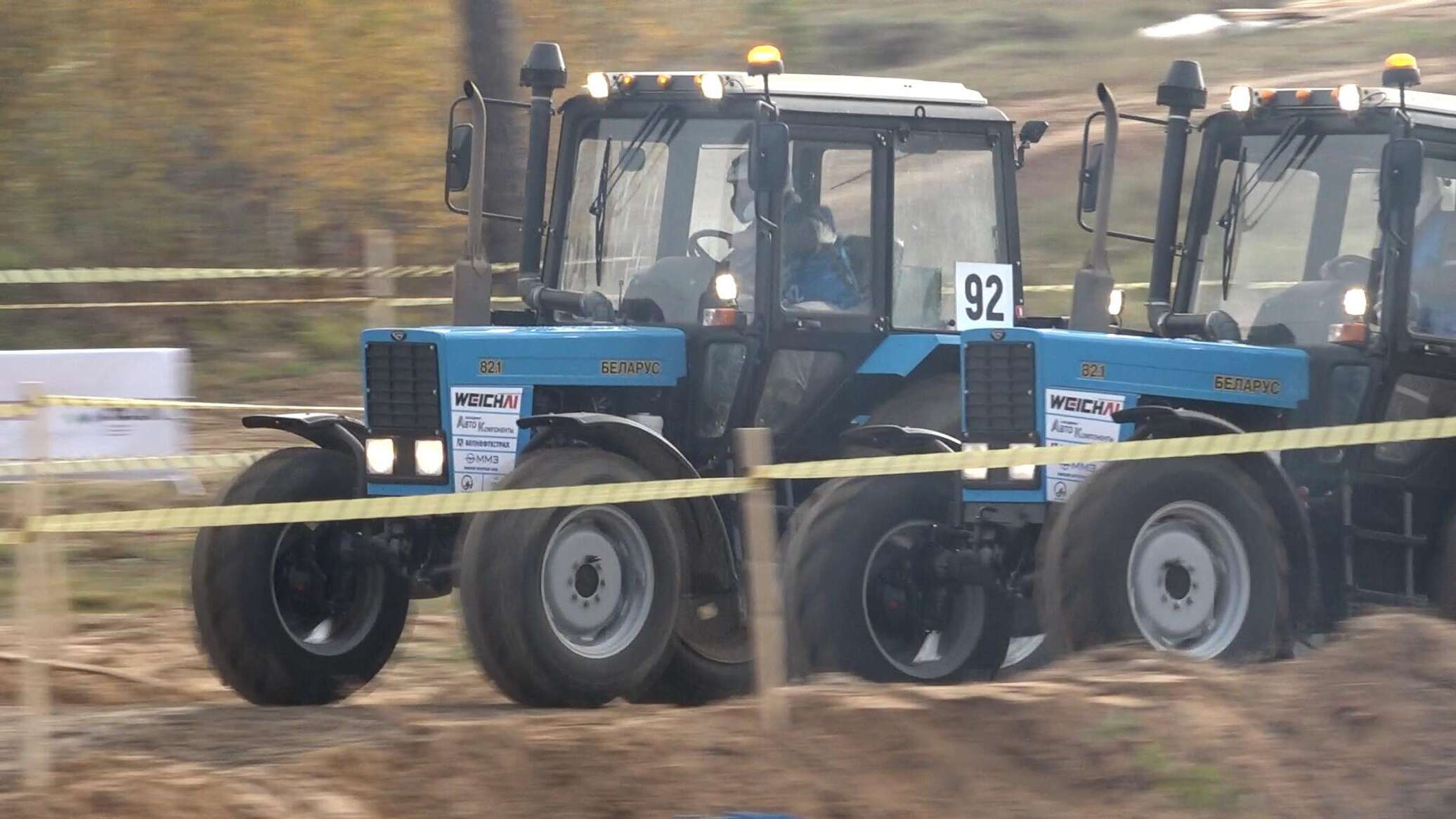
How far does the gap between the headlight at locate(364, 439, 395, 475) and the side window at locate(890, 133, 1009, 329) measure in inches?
87.2

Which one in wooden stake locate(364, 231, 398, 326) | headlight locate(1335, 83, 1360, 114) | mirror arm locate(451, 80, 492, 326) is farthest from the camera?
wooden stake locate(364, 231, 398, 326)

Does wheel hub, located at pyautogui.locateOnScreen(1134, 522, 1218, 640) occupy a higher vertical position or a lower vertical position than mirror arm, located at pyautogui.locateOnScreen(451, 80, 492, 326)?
lower

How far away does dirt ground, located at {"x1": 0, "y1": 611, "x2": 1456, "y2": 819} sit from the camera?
5.99 m

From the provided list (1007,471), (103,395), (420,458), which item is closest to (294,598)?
(420,458)

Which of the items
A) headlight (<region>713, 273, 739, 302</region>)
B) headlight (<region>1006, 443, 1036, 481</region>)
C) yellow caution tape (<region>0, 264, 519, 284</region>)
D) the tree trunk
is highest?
the tree trunk

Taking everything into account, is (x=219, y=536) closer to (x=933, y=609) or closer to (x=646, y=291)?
(x=646, y=291)

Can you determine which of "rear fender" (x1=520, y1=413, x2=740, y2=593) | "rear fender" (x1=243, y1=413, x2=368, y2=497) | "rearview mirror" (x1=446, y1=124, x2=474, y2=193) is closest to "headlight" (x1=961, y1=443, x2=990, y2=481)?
"rear fender" (x1=520, y1=413, x2=740, y2=593)

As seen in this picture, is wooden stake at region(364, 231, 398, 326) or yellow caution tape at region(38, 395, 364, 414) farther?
wooden stake at region(364, 231, 398, 326)

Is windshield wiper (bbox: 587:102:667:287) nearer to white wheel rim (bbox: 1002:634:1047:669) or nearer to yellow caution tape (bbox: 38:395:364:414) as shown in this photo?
yellow caution tape (bbox: 38:395:364:414)

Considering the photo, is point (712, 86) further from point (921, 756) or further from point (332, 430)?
point (921, 756)

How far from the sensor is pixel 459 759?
20.5 ft

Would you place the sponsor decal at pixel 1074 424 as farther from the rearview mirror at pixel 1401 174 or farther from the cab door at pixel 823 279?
the rearview mirror at pixel 1401 174

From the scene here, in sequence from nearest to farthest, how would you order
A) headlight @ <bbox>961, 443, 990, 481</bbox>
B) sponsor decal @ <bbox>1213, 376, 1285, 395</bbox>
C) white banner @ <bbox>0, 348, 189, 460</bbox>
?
headlight @ <bbox>961, 443, 990, 481</bbox>
sponsor decal @ <bbox>1213, 376, 1285, 395</bbox>
white banner @ <bbox>0, 348, 189, 460</bbox>

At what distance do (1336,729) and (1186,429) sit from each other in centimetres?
146
